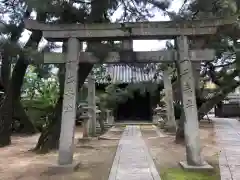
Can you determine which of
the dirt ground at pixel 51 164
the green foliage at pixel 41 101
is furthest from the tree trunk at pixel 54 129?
the green foliage at pixel 41 101

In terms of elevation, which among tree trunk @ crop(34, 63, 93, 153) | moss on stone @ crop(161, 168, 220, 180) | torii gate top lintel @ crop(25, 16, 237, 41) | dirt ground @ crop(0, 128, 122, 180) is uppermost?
torii gate top lintel @ crop(25, 16, 237, 41)

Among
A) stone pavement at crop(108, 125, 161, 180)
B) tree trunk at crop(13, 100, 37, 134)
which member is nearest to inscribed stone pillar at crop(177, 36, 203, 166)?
stone pavement at crop(108, 125, 161, 180)

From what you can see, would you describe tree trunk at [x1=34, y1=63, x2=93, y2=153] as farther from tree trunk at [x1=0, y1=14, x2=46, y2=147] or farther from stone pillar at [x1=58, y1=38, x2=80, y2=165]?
tree trunk at [x1=0, y1=14, x2=46, y2=147]

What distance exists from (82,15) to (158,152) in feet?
13.6

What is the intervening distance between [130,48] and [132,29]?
0.43m

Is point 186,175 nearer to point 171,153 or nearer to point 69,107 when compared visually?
point 171,153

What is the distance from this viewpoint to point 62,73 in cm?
938

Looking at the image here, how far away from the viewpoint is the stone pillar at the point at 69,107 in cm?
678

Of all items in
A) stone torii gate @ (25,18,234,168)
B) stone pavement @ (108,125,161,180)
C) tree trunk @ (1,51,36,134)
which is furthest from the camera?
tree trunk @ (1,51,36,134)

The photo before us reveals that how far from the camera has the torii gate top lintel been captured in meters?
7.10

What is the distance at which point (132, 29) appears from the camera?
7.10 metres

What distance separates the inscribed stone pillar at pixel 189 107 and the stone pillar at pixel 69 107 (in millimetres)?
2292

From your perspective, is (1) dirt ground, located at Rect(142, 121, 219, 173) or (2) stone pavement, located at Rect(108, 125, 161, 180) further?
(1) dirt ground, located at Rect(142, 121, 219, 173)

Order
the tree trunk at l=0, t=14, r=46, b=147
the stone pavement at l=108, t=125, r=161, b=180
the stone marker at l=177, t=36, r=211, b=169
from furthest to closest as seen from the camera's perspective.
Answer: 1. the tree trunk at l=0, t=14, r=46, b=147
2. the stone marker at l=177, t=36, r=211, b=169
3. the stone pavement at l=108, t=125, r=161, b=180
